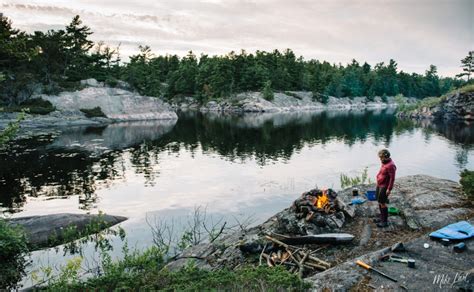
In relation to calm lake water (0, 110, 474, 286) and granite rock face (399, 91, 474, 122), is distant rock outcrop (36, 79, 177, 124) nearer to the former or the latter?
calm lake water (0, 110, 474, 286)

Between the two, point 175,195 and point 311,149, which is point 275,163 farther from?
point 175,195

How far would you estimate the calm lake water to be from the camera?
1104 inches

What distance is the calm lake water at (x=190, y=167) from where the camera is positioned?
28031 millimetres

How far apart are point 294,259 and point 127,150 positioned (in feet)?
142

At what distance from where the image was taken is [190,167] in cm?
4291

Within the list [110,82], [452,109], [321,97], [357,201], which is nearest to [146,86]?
[110,82]

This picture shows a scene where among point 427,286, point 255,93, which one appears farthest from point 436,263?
point 255,93

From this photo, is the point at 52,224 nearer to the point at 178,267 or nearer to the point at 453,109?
the point at 178,267

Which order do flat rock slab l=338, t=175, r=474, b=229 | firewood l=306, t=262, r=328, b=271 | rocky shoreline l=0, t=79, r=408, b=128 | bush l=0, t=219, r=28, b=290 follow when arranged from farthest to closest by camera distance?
rocky shoreline l=0, t=79, r=408, b=128 → flat rock slab l=338, t=175, r=474, b=229 → bush l=0, t=219, r=28, b=290 → firewood l=306, t=262, r=328, b=271

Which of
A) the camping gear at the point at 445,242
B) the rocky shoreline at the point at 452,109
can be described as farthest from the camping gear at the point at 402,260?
the rocky shoreline at the point at 452,109

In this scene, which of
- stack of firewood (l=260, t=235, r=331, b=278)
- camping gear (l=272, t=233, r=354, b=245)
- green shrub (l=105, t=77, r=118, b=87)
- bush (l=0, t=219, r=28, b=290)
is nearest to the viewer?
stack of firewood (l=260, t=235, r=331, b=278)

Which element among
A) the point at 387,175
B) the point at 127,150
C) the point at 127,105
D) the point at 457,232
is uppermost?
the point at 127,105
